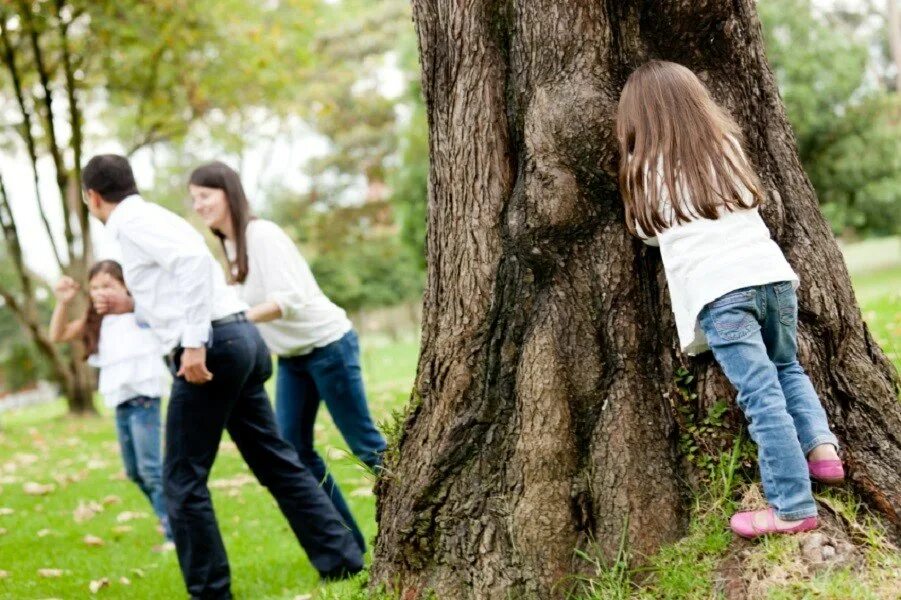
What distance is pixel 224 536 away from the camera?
5.86m

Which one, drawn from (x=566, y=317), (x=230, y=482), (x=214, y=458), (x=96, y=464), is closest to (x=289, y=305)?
(x=214, y=458)

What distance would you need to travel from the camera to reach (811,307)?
322cm

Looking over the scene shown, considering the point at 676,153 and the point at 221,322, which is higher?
the point at 676,153

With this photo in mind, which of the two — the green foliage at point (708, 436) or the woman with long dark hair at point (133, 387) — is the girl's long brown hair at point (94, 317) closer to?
the woman with long dark hair at point (133, 387)

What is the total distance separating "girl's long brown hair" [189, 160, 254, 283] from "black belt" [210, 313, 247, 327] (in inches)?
15.4

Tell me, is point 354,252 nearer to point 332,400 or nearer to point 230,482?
point 230,482

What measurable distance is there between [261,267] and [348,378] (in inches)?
27.9

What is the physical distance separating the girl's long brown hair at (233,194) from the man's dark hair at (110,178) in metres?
0.37

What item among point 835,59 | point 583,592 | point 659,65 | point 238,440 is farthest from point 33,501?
point 835,59

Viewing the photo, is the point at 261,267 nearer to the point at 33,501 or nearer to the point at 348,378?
the point at 348,378

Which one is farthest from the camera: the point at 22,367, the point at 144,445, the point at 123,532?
the point at 22,367

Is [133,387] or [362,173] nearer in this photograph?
[133,387]

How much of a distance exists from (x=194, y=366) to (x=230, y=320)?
0.35 metres

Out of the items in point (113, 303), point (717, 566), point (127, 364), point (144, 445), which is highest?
point (113, 303)
